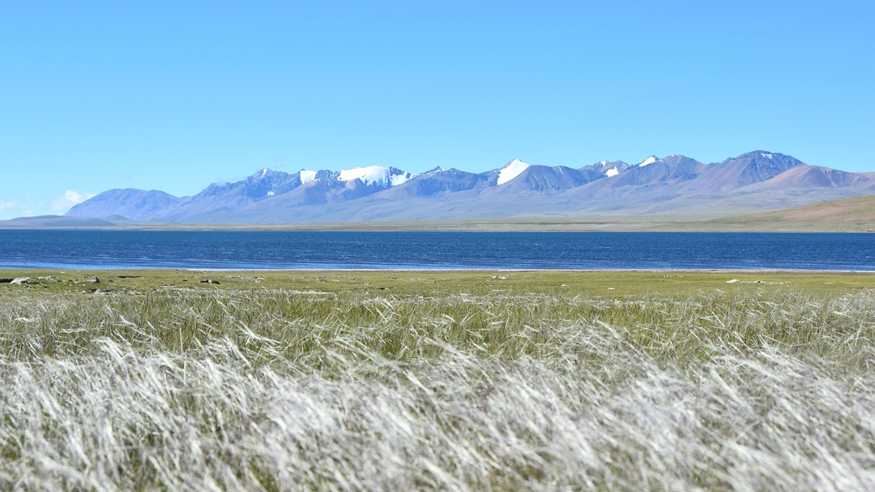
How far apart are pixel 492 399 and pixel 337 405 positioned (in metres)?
1.76

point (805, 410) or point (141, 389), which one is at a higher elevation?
point (141, 389)

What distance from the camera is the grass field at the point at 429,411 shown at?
8688mm

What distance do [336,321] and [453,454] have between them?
9.22 m

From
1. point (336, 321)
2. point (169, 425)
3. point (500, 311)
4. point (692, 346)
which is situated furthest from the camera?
point (500, 311)

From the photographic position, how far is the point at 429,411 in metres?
10.6

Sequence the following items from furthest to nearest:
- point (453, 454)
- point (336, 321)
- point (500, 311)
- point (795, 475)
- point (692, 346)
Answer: point (500, 311), point (336, 321), point (692, 346), point (453, 454), point (795, 475)

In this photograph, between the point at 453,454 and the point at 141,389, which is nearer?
the point at 453,454

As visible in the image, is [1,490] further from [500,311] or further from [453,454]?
[500,311]

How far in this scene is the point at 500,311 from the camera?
19.5 meters

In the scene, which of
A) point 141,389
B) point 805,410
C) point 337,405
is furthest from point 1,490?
point 805,410

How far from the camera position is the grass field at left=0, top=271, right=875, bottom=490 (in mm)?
8688

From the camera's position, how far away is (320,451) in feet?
30.7

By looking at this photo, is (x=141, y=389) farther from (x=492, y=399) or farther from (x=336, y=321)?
(x=336, y=321)

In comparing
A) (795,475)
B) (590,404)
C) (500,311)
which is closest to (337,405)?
(590,404)
